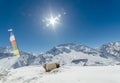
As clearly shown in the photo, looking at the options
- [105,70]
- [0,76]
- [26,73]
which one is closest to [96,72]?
[105,70]

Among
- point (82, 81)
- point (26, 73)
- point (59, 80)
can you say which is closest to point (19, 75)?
point (26, 73)

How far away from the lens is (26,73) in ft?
115

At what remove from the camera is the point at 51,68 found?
34.4 m

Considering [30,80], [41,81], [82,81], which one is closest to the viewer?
[82,81]

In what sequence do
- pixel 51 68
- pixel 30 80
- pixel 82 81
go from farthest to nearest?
pixel 51 68 < pixel 30 80 < pixel 82 81

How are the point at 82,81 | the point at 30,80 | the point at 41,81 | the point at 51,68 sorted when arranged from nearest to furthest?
1. the point at 82,81
2. the point at 41,81
3. the point at 30,80
4. the point at 51,68

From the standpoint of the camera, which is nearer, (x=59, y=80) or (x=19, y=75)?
(x=59, y=80)

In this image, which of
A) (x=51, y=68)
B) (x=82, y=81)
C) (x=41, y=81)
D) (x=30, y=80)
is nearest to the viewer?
(x=82, y=81)

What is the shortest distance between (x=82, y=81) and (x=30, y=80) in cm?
798

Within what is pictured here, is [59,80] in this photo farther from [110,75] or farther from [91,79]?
[110,75]

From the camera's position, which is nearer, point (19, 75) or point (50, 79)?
point (50, 79)

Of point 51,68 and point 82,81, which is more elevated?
point 51,68

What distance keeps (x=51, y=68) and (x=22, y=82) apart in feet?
19.2

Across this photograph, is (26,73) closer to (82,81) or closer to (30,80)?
(30,80)
